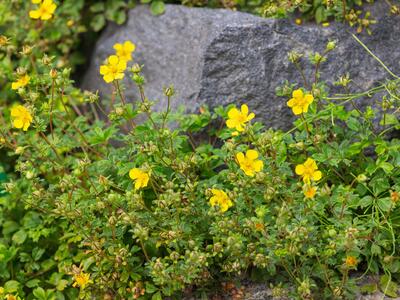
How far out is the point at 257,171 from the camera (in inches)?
96.9

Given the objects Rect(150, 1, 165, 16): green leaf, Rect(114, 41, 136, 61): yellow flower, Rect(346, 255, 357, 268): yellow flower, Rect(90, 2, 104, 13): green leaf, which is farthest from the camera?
Rect(90, 2, 104, 13): green leaf

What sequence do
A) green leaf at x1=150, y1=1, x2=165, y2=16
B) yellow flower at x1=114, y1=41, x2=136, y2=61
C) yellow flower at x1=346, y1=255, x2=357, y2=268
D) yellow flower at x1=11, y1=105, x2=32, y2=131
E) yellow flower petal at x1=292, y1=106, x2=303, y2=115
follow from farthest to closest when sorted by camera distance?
green leaf at x1=150, y1=1, x2=165, y2=16
yellow flower at x1=114, y1=41, x2=136, y2=61
yellow flower at x1=11, y1=105, x2=32, y2=131
yellow flower petal at x1=292, y1=106, x2=303, y2=115
yellow flower at x1=346, y1=255, x2=357, y2=268

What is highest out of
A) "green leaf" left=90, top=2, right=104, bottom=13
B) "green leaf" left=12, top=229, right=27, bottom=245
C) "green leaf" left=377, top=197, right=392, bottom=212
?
"green leaf" left=90, top=2, right=104, bottom=13

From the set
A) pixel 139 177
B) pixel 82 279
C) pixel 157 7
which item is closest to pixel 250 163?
pixel 139 177

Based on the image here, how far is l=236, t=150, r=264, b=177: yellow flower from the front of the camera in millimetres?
2434

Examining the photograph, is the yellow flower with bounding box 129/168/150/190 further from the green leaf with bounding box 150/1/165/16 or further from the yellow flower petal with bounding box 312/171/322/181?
the green leaf with bounding box 150/1/165/16

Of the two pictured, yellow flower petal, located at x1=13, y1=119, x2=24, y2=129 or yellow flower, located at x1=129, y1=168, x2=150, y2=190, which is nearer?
yellow flower, located at x1=129, y1=168, x2=150, y2=190

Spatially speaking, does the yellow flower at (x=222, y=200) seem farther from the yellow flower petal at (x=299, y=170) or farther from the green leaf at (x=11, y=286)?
the green leaf at (x=11, y=286)

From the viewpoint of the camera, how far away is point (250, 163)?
96.5 inches

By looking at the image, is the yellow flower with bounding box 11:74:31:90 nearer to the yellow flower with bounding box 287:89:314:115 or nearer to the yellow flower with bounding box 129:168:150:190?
the yellow flower with bounding box 129:168:150:190

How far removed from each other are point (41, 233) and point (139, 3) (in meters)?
1.70

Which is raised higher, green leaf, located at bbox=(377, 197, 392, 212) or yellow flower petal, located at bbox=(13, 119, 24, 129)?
yellow flower petal, located at bbox=(13, 119, 24, 129)

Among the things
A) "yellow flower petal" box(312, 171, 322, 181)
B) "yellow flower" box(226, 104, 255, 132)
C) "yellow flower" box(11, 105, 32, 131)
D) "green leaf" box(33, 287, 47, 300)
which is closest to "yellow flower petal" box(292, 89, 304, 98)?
"yellow flower" box(226, 104, 255, 132)

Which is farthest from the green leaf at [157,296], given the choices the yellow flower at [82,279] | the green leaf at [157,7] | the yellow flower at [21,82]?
the green leaf at [157,7]
